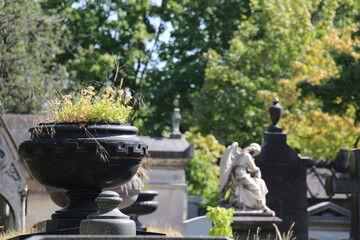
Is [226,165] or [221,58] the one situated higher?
[221,58]

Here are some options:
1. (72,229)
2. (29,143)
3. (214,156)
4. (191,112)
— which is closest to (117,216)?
(72,229)

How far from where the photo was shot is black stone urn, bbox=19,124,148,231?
28.1 feet

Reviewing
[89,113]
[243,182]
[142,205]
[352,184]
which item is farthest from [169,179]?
[89,113]

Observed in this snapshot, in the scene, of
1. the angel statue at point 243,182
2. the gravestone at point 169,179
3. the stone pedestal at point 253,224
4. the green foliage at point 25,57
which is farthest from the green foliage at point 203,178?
the stone pedestal at point 253,224

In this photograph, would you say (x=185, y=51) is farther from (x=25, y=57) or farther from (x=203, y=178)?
(x=25, y=57)

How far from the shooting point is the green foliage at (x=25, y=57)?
23908mm

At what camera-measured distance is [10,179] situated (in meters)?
19.9

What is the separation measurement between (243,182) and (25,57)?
11.5 m

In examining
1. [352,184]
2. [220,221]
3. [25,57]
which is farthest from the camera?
[25,57]

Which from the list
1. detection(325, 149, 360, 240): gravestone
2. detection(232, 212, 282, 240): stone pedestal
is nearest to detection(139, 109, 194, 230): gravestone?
detection(325, 149, 360, 240): gravestone

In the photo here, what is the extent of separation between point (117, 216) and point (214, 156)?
26514 mm

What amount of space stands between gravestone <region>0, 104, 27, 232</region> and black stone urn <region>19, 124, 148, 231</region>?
11.0 meters

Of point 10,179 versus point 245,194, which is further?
point 10,179

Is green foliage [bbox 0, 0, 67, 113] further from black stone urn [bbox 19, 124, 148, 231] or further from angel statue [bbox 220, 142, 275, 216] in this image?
black stone urn [bbox 19, 124, 148, 231]
